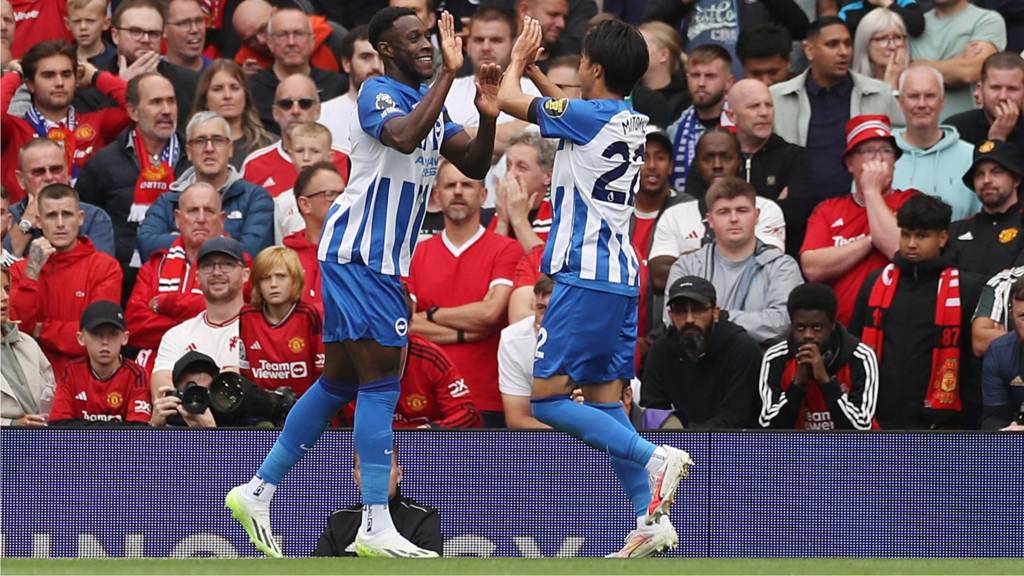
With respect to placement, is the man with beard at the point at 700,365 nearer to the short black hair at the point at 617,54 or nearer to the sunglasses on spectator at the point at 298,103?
the short black hair at the point at 617,54

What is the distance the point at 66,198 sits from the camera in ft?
36.9

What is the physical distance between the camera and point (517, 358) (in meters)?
10.1

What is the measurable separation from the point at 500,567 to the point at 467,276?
4.10 metres

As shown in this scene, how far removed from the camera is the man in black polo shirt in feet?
34.8

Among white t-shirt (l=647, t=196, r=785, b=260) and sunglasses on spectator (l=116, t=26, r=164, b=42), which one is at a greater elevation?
sunglasses on spectator (l=116, t=26, r=164, b=42)

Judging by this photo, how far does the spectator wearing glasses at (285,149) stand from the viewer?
12297 millimetres

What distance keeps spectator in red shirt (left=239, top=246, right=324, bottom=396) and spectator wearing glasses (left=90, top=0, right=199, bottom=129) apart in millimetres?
3465

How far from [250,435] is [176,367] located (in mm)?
715

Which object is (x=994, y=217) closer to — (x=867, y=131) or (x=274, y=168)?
(x=867, y=131)

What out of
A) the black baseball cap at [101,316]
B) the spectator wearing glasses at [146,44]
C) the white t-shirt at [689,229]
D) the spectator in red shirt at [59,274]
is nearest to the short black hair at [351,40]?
the spectator wearing glasses at [146,44]

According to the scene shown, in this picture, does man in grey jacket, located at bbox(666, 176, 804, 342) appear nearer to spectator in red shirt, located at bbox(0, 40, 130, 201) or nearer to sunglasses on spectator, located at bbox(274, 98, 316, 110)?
sunglasses on spectator, located at bbox(274, 98, 316, 110)

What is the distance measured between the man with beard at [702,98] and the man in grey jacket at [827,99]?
0.37 m

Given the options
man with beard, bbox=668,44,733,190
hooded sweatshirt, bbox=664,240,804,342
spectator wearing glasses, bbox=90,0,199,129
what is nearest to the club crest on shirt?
hooded sweatshirt, bbox=664,240,804,342

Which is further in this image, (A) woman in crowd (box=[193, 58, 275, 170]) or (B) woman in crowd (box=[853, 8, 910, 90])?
(B) woman in crowd (box=[853, 8, 910, 90])
